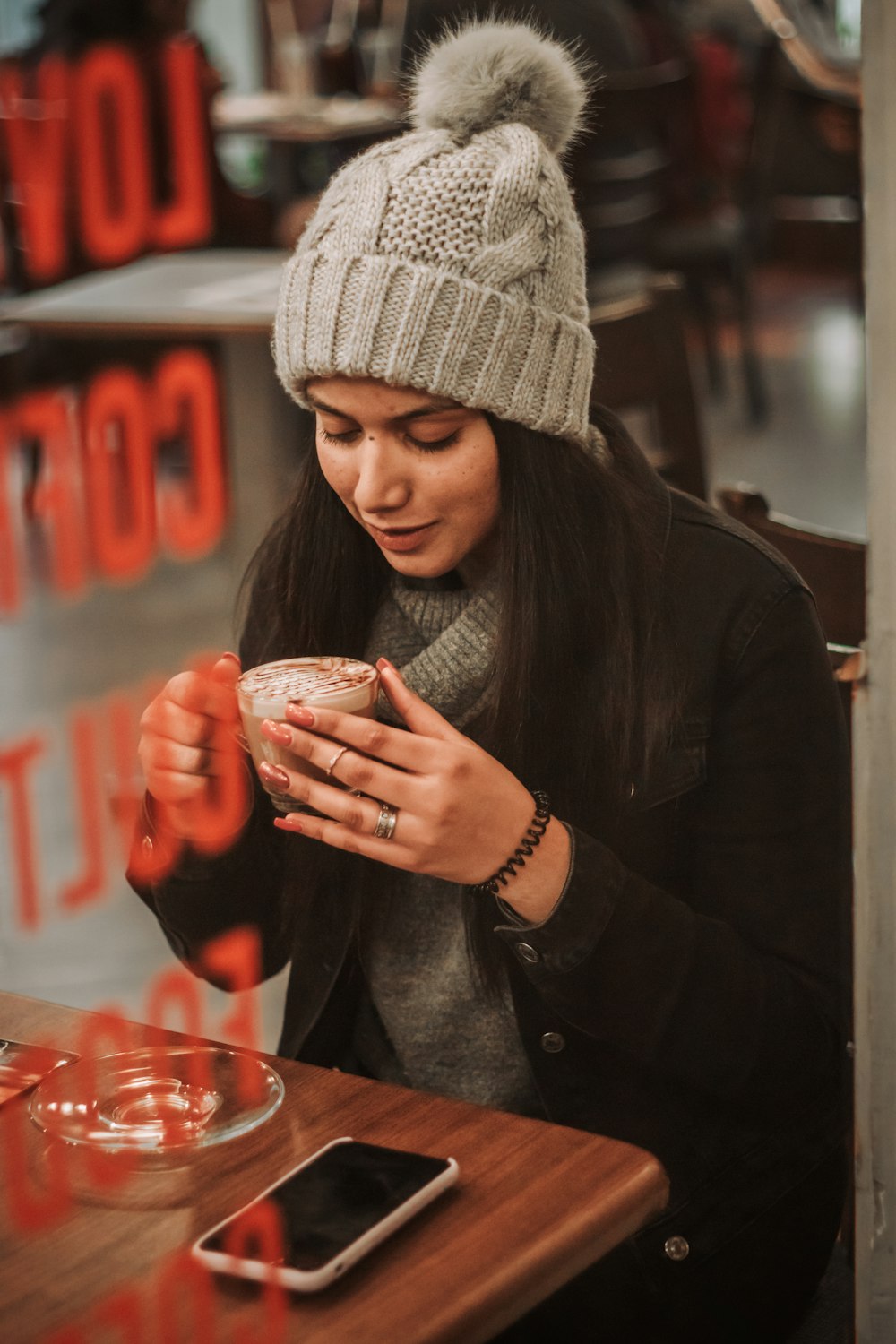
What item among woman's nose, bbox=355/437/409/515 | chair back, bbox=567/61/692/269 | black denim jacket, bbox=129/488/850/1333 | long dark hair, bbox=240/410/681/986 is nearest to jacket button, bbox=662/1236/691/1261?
black denim jacket, bbox=129/488/850/1333

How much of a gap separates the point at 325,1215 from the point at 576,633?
22.3 inches

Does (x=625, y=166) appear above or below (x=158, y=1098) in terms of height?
above

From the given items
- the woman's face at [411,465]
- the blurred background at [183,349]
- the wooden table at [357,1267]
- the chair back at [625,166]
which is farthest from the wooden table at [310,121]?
the wooden table at [357,1267]

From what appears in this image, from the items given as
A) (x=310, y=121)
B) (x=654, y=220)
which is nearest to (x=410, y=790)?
(x=310, y=121)

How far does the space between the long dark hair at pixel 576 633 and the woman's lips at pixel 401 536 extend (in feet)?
0.25

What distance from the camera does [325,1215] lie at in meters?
0.92

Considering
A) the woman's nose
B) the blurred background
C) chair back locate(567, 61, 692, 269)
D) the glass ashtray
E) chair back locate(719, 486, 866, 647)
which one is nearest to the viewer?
the glass ashtray

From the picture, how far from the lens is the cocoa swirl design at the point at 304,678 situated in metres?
1.13

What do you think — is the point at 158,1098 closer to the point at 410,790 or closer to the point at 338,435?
the point at 410,790

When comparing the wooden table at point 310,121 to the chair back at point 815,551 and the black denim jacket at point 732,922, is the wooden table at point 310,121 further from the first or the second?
the black denim jacket at point 732,922

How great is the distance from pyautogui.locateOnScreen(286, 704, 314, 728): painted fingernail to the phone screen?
10.3 inches

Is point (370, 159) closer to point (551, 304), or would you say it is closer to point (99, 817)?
point (551, 304)

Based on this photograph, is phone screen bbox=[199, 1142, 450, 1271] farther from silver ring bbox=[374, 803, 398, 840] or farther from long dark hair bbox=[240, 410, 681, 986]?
long dark hair bbox=[240, 410, 681, 986]

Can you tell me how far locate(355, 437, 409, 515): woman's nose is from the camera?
1.24 m
